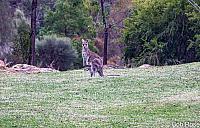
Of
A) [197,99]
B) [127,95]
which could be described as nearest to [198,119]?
[197,99]

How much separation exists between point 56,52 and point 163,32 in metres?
8.13

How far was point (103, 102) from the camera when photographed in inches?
646

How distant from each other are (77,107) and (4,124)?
10.9 ft

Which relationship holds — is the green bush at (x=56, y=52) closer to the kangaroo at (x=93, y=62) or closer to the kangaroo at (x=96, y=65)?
the kangaroo at (x=93, y=62)

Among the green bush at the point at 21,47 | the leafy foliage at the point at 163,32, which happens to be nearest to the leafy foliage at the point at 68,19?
the leafy foliage at the point at 163,32

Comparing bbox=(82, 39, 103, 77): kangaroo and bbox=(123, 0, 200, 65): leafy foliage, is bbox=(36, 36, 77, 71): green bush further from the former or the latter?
bbox=(82, 39, 103, 77): kangaroo

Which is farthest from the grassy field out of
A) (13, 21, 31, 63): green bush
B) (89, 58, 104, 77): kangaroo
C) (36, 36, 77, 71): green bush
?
(36, 36, 77, 71): green bush

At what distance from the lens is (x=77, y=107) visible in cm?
1527

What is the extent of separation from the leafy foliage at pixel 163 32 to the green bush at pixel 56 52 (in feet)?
15.7

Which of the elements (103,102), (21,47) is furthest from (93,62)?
(21,47)

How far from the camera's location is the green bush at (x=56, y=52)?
43.4 metres

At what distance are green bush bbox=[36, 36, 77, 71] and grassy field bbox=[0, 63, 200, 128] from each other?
19.9 metres

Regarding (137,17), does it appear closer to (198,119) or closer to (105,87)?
(105,87)

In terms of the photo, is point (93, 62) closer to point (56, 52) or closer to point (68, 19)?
point (56, 52)
